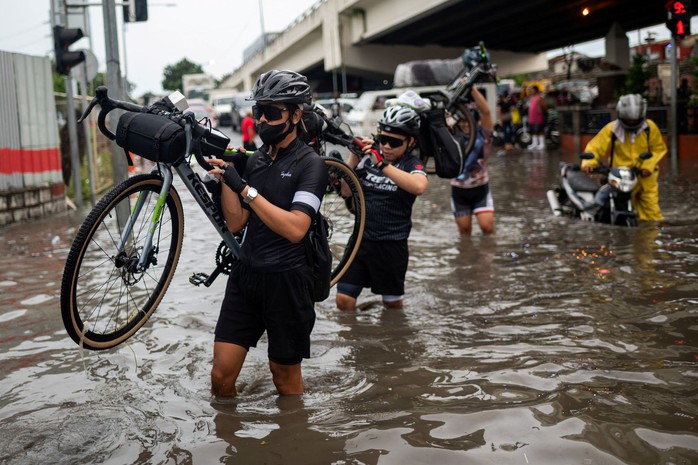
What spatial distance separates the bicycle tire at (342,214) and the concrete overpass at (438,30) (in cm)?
2470

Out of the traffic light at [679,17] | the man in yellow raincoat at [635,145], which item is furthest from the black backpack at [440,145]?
the traffic light at [679,17]

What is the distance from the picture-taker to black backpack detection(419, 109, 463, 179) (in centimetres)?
654

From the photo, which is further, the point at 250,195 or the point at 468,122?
the point at 468,122

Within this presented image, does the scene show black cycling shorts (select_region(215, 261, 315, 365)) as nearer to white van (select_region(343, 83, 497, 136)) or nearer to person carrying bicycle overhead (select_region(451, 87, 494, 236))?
person carrying bicycle overhead (select_region(451, 87, 494, 236))

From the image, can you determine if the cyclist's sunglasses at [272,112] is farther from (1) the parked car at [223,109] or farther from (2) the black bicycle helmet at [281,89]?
(1) the parked car at [223,109]

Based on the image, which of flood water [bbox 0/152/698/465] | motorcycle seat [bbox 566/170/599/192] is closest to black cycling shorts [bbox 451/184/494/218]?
flood water [bbox 0/152/698/465]

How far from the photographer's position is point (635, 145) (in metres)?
10.2

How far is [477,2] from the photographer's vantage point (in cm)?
3080

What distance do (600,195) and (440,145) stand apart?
5.16 m

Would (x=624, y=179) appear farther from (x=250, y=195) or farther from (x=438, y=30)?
(x=438, y=30)

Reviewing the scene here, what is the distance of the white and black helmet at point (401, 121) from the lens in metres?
6.46

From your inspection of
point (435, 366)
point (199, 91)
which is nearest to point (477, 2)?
point (435, 366)

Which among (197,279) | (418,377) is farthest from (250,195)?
(418,377)

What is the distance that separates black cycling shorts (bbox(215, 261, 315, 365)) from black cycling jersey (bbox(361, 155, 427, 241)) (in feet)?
6.76
